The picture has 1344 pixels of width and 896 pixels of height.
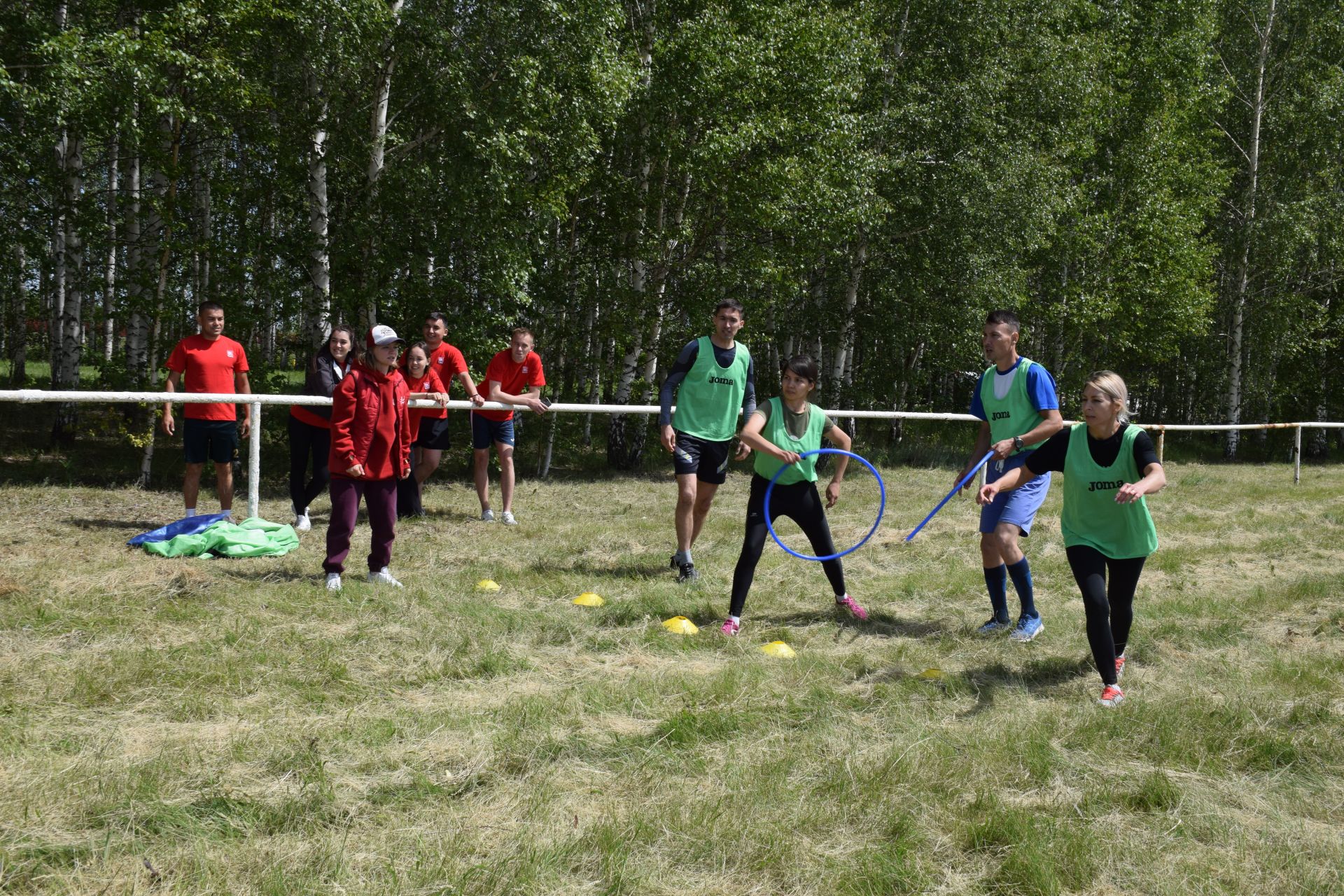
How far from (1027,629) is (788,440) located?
1.89 meters

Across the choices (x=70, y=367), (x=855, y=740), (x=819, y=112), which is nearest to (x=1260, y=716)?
(x=855, y=740)

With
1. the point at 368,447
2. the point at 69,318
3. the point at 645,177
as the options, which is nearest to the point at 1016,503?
the point at 368,447

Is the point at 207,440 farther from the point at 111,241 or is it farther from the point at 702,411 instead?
the point at 111,241

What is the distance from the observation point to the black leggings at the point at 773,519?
631 centimetres

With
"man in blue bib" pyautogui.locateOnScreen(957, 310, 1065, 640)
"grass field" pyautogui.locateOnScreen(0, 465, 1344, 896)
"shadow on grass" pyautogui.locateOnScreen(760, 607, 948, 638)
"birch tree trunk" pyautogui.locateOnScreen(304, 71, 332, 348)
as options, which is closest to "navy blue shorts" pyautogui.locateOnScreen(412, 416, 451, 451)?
"grass field" pyautogui.locateOnScreen(0, 465, 1344, 896)

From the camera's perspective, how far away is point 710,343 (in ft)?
24.8

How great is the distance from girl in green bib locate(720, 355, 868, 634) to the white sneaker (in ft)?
7.38

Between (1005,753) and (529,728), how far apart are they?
1.93m

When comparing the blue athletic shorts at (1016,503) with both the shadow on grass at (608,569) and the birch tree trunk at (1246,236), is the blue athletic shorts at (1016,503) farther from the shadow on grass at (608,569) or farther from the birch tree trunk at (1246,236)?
the birch tree trunk at (1246,236)

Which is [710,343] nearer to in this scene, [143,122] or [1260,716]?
[1260,716]

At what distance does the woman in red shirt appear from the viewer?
934 cm

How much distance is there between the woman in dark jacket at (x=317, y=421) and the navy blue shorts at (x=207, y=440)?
0.54m

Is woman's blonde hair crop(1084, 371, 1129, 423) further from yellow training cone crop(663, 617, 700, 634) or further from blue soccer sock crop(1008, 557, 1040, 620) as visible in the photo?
yellow training cone crop(663, 617, 700, 634)

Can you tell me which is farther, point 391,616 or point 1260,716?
point 391,616
